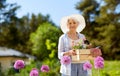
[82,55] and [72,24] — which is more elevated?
[72,24]

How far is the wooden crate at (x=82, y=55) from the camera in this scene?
4270mm

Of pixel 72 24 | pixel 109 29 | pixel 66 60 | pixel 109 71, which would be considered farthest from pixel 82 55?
pixel 109 29

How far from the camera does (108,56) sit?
33.6m

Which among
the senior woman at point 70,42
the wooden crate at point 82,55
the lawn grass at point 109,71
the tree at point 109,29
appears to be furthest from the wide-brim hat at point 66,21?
the tree at point 109,29

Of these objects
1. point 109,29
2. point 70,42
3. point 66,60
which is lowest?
point 66,60

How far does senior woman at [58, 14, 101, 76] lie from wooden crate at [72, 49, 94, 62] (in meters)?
0.05

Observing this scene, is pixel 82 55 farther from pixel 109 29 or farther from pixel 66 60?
pixel 109 29

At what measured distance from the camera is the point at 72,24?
445 cm

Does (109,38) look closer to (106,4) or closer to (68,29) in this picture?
(106,4)

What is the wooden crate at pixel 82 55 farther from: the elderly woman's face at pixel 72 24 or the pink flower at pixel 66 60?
the elderly woman's face at pixel 72 24

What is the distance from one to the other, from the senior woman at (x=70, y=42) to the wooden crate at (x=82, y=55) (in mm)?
47

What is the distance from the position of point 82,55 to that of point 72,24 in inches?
16.2

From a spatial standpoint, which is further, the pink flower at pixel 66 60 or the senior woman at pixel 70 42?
the senior woman at pixel 70 42

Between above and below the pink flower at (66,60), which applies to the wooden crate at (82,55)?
above
